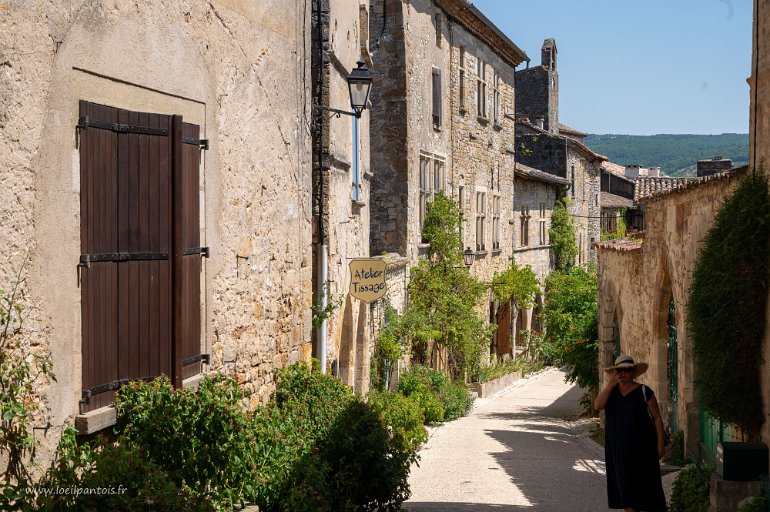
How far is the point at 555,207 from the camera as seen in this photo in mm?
34219

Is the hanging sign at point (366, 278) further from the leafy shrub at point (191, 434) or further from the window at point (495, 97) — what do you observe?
the window at point (495, 97)

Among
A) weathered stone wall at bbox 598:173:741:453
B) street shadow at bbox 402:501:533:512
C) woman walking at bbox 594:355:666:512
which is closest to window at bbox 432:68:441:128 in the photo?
weathered stone wall at bbox 598:173:741:453

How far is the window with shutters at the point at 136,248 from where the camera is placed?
5.43 meters

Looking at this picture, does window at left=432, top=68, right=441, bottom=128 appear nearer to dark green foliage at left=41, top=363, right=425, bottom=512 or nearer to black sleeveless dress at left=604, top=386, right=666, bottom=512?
dark green foliage at left=41, top=363, right=425, bottom=512

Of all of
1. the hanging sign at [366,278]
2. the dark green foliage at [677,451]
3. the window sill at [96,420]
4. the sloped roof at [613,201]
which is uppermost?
the sloped roof at [613,201]

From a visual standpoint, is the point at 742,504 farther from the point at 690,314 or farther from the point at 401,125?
the point at 401,125

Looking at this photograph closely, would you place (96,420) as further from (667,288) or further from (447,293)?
(447,293)

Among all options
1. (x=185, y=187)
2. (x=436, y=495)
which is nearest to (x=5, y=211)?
(x=185, y=187)

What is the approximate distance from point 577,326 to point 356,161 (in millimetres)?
6602

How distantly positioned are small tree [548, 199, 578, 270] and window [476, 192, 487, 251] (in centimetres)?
936

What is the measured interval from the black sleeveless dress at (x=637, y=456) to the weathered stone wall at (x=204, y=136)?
2.97 meters

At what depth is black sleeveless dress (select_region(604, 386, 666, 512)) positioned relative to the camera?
687 cm

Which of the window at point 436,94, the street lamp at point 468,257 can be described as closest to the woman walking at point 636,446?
the window at point 436,94

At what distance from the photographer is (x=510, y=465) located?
1185 centimetres
